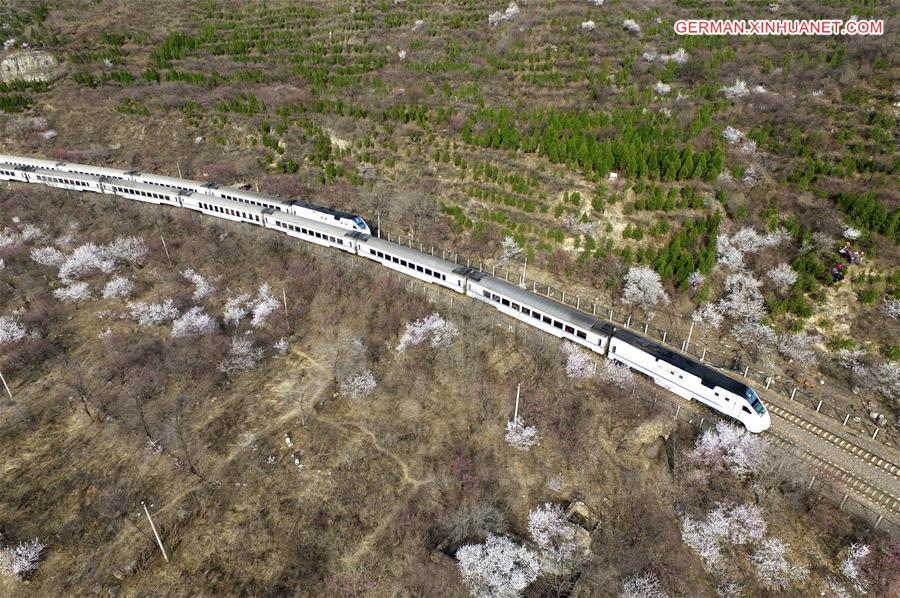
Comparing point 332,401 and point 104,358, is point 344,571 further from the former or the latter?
point 104,358

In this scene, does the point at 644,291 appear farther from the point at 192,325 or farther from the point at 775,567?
the point at 192,325

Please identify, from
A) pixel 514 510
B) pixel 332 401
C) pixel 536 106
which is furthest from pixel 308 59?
pixel 514 510

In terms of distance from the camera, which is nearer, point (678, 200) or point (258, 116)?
point (678, 200)

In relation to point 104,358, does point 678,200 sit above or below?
above

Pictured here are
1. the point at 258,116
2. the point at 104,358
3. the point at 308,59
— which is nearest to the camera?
the point at 104,358

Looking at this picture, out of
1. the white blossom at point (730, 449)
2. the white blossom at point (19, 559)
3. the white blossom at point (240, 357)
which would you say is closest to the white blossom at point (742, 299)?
the white blossom at point (730, 449)

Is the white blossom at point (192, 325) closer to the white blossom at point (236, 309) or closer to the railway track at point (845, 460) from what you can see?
the white blossom at point (236, 309)
